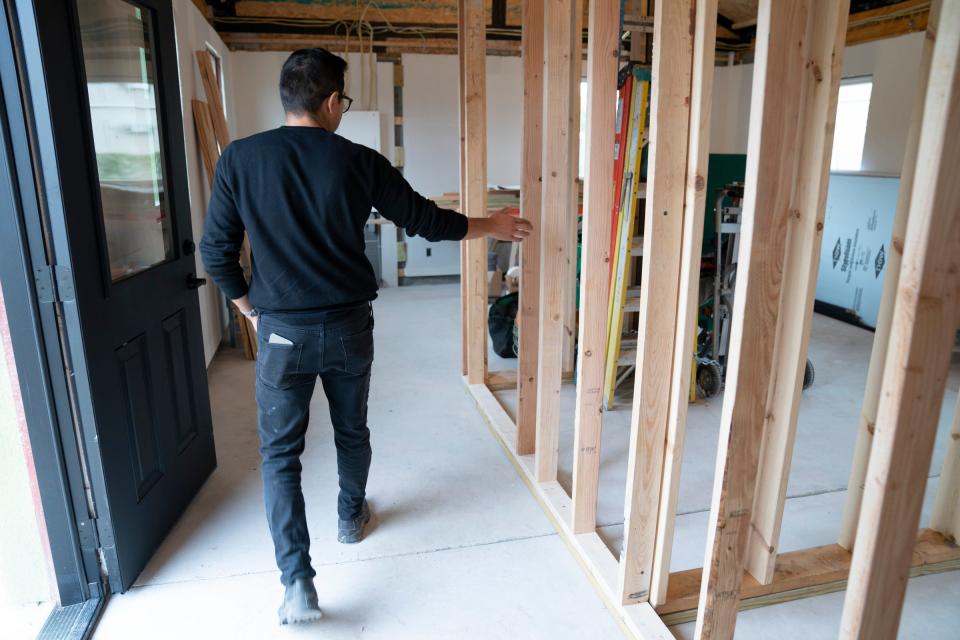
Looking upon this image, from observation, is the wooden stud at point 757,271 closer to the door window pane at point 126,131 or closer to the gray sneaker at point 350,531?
the gray sneaker at point 350,531

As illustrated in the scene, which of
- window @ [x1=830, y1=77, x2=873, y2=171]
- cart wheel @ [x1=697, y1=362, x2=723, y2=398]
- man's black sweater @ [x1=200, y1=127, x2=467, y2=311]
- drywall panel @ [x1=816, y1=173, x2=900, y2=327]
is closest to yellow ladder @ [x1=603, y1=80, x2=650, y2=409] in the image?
cart wheel @ [x1=697, y1=362, x2=723, y2=398]

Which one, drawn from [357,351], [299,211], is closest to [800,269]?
[357,351]

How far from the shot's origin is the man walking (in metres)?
1.79

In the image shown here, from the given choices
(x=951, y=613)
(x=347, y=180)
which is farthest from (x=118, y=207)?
(x=951, y=613)

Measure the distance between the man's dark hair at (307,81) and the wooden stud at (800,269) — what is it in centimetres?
123

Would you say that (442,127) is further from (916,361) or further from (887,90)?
(916,361)

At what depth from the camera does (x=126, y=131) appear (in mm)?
2363

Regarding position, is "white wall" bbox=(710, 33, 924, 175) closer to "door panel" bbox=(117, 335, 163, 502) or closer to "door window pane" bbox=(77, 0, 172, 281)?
"door window pane" bbox=(77, 0, 172, 281)

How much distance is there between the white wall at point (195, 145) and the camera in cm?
389

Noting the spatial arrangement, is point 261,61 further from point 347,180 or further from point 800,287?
point 800,287

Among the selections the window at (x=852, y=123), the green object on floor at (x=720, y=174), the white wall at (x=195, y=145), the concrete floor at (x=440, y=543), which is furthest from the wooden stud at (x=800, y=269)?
the window at (x=852, y=123)

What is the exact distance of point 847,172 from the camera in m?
5.72

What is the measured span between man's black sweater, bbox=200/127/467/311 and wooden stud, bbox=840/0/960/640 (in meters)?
1.33

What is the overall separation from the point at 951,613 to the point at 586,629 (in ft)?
3.74
